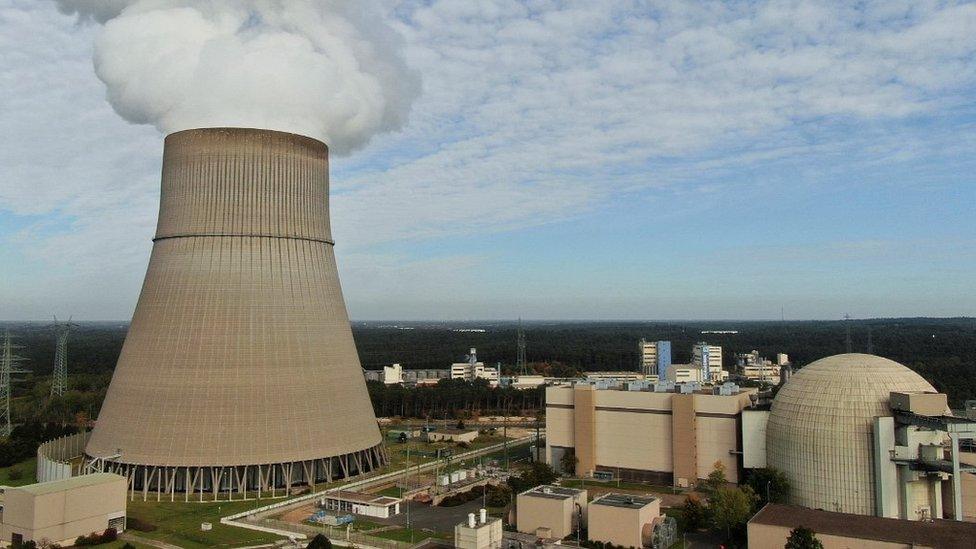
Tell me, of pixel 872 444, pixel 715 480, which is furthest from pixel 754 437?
pixel 872 444

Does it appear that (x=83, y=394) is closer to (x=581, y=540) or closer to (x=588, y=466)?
(x=588, y=466)

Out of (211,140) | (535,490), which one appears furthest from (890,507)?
(211,140)

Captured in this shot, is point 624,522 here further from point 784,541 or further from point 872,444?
point 872,444

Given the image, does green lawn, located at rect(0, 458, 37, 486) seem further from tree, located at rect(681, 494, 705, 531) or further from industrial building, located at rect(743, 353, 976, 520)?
industrial building, located at rect(743, 353, 976, 520)

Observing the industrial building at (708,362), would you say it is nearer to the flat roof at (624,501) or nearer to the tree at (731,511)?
the flat roof at (624,501)

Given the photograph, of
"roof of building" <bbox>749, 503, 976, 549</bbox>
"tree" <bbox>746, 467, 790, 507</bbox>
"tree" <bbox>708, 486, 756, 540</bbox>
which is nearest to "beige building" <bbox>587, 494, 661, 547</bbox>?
"tree" <bbox>708, 486, 756, 540</bbox>

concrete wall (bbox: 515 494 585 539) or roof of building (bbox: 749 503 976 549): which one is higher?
roof of building (bbox: 749 503 976 549)

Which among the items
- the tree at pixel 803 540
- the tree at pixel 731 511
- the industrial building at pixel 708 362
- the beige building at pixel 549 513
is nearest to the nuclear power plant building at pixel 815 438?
the tree at pixel 731 511
